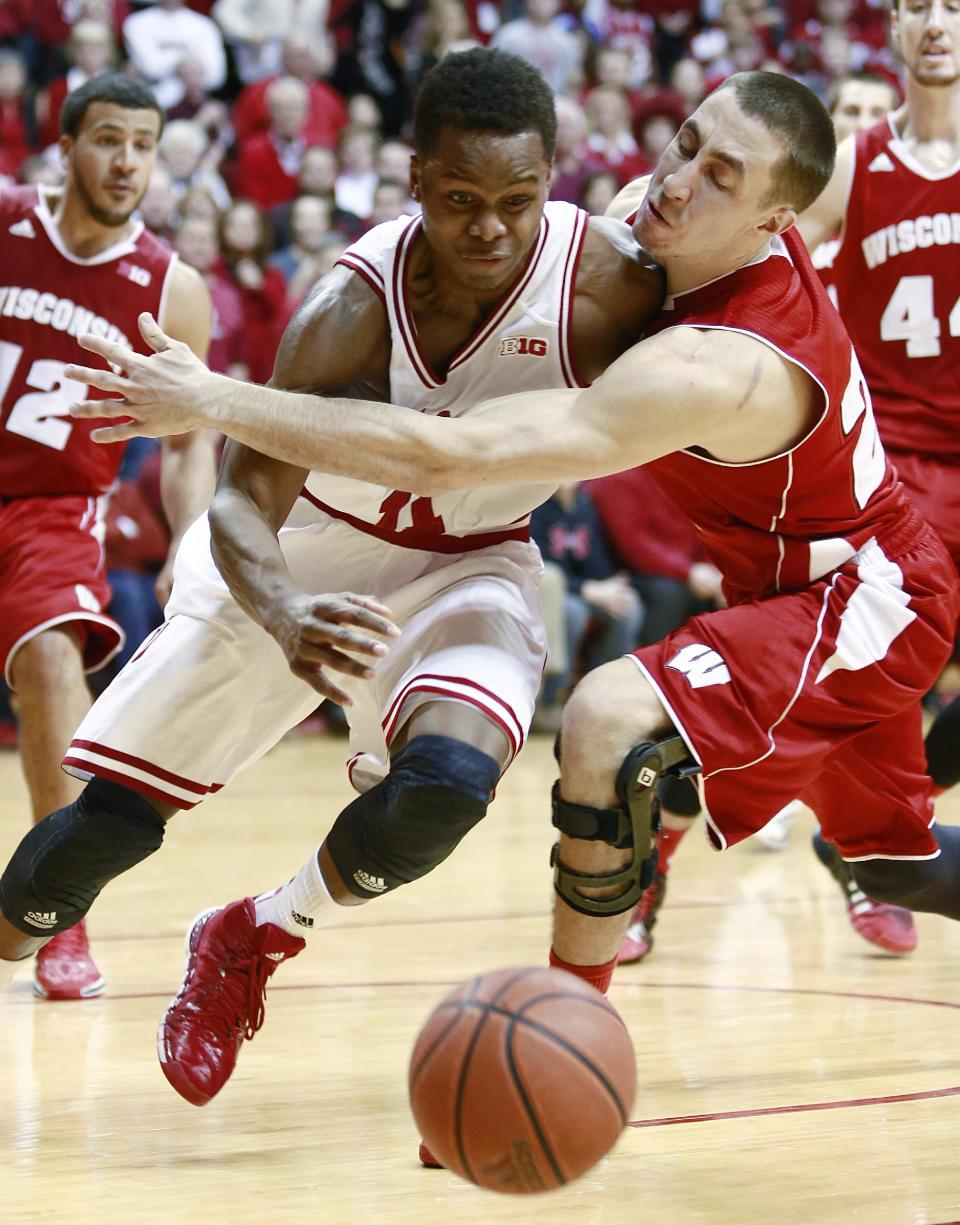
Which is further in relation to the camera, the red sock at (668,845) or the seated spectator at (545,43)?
the seated spectator at (545,43)

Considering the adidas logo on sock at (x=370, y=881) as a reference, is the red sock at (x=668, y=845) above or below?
below

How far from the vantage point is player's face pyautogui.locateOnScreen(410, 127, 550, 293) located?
320 centimetres

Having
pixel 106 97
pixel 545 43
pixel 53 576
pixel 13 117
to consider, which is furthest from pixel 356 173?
pixel 53 576

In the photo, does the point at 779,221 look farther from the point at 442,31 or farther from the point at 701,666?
the point at 442,31

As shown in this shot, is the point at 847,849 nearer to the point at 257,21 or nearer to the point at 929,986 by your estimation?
the point at 929,986

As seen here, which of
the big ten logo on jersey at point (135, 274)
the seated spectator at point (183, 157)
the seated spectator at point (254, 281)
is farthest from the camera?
the seated spectator at point (183, 157)

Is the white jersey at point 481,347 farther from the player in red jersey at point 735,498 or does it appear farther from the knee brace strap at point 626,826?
the knee brace strap at point 626,826

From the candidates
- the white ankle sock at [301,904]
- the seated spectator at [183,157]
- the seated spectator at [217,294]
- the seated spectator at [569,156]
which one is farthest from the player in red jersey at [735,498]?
the seated spectator at [569,156]

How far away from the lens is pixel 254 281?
33.3ft

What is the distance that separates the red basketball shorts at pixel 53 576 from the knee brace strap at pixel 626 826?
1.96 meters

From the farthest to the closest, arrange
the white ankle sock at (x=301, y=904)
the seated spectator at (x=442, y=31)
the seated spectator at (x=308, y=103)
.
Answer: the seated spectator at (x=442, y=31) → the seated spectator at (x=308, y=103) → the white ankle sock at (x=301, y=904)

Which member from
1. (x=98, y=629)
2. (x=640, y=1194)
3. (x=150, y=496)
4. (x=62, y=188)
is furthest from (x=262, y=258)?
(x=640, y=1194)

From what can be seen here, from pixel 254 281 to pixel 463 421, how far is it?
7270 millimetres

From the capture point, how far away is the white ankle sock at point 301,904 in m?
3.44
